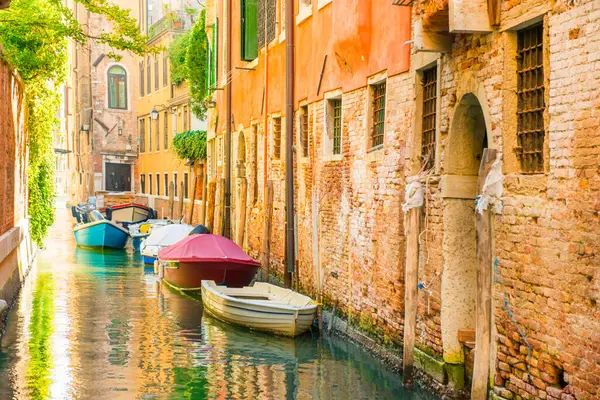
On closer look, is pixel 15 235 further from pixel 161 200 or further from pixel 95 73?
pixel 95 73

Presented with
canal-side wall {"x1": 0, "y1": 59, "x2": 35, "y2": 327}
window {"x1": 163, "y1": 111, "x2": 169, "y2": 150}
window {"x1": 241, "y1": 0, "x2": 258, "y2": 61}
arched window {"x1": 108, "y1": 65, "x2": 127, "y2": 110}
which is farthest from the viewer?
arched window {"x1": 108, "y1": 65, "x2": 127, "y2": 110}

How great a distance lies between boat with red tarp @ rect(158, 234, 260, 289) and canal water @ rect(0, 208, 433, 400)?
19.9 inches

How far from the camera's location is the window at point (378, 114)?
39.4 feet

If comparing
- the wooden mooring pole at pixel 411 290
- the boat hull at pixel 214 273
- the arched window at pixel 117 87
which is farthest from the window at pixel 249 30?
the arched window at pixel 117 87

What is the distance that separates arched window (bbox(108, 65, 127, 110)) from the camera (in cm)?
4897

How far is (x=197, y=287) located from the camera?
18062 millimetres

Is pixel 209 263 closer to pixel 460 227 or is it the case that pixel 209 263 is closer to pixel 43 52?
pixel 43 52

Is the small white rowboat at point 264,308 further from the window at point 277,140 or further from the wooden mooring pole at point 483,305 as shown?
the wooden mooring pole at point 483,305

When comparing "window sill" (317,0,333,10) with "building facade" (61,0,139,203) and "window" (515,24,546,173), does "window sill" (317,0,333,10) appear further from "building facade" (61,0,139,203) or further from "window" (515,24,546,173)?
"building facade" (61,0,139,203)

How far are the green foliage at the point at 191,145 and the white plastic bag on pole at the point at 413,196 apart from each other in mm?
21118

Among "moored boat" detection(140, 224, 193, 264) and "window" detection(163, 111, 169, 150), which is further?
"window" detection(163, 111, 169, 150)

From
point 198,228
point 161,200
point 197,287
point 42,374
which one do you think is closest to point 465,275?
point 42,374

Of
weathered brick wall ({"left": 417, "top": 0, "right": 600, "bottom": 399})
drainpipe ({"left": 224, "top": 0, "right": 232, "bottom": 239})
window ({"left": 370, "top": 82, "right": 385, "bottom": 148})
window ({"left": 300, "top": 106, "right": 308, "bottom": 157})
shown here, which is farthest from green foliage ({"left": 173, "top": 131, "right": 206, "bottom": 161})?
weathered brick wall ({"left": 417, "top": 0, "right": 600, "bottom": 399})

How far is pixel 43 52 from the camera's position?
19562 millimetres
